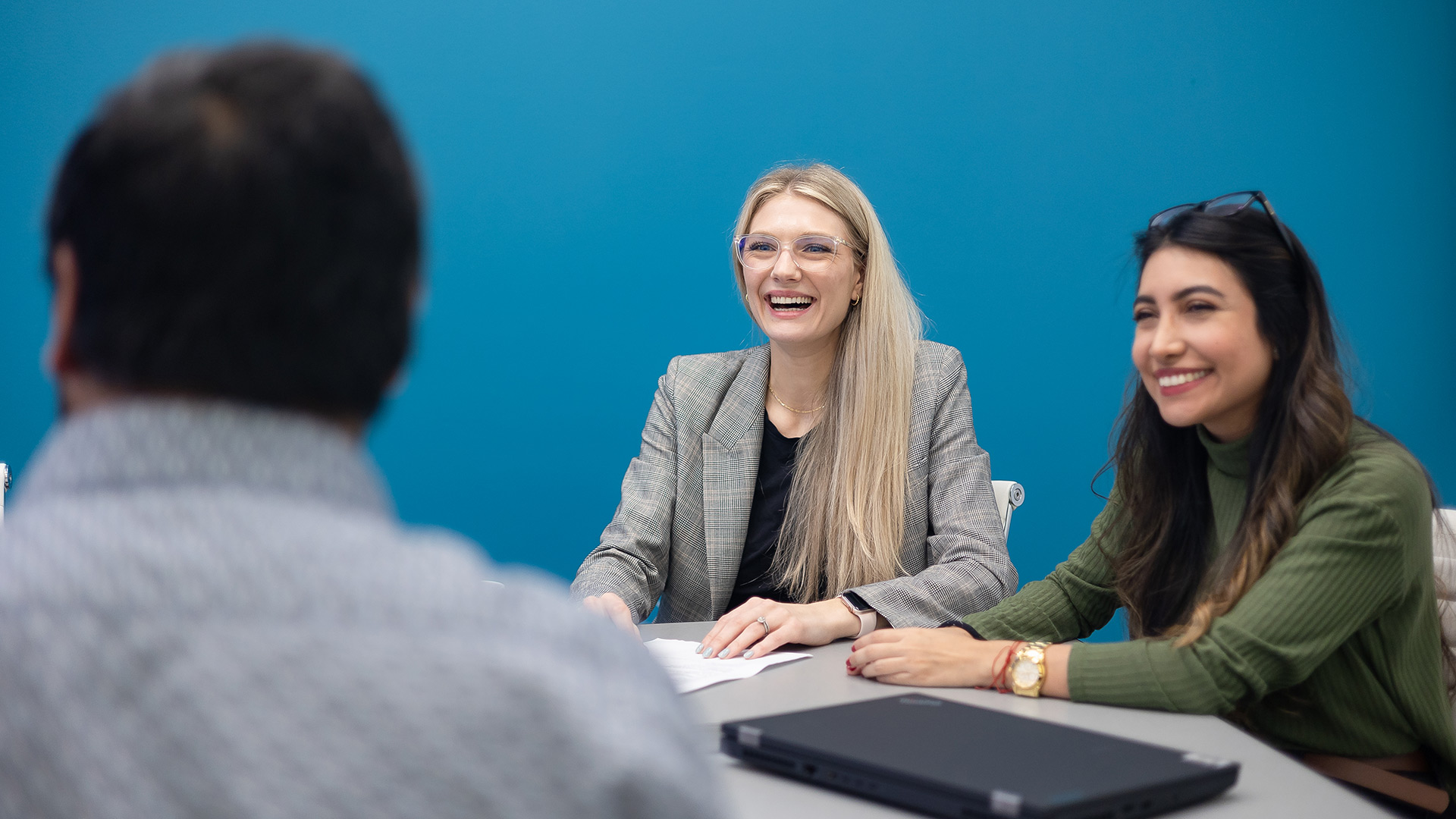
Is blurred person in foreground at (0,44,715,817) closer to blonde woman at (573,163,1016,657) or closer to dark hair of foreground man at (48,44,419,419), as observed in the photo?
dark hair of foreground man at (48,44,419,419)

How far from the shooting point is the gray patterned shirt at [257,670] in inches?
17.6

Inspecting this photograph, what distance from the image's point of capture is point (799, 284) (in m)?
2.25

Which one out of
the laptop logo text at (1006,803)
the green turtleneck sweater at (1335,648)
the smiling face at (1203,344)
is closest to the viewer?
the laptop logo text at (1006,803)

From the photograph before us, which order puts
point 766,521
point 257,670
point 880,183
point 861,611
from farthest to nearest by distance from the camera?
point 880,183 → point 766,521 → point 861,611 → point 257,670

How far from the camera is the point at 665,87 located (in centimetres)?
323

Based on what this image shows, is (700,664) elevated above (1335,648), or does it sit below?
below

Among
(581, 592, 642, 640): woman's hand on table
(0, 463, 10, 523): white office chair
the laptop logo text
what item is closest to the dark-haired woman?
(581, 592, 642, 640): woman's hand on table

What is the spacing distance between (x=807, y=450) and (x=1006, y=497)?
0.41 m

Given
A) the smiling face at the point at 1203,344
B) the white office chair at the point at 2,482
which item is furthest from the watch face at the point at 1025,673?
the white office chair at the point at 2,482

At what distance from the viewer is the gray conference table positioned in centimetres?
98

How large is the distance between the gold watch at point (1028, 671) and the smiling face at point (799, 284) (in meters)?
0.99

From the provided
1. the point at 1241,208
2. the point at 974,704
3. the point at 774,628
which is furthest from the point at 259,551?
the point at 1241,208

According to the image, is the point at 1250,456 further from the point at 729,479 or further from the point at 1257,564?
the point at 729,479

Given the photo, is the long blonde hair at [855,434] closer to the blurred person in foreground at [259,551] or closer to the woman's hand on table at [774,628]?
the woman's hand on table at [774,628]
